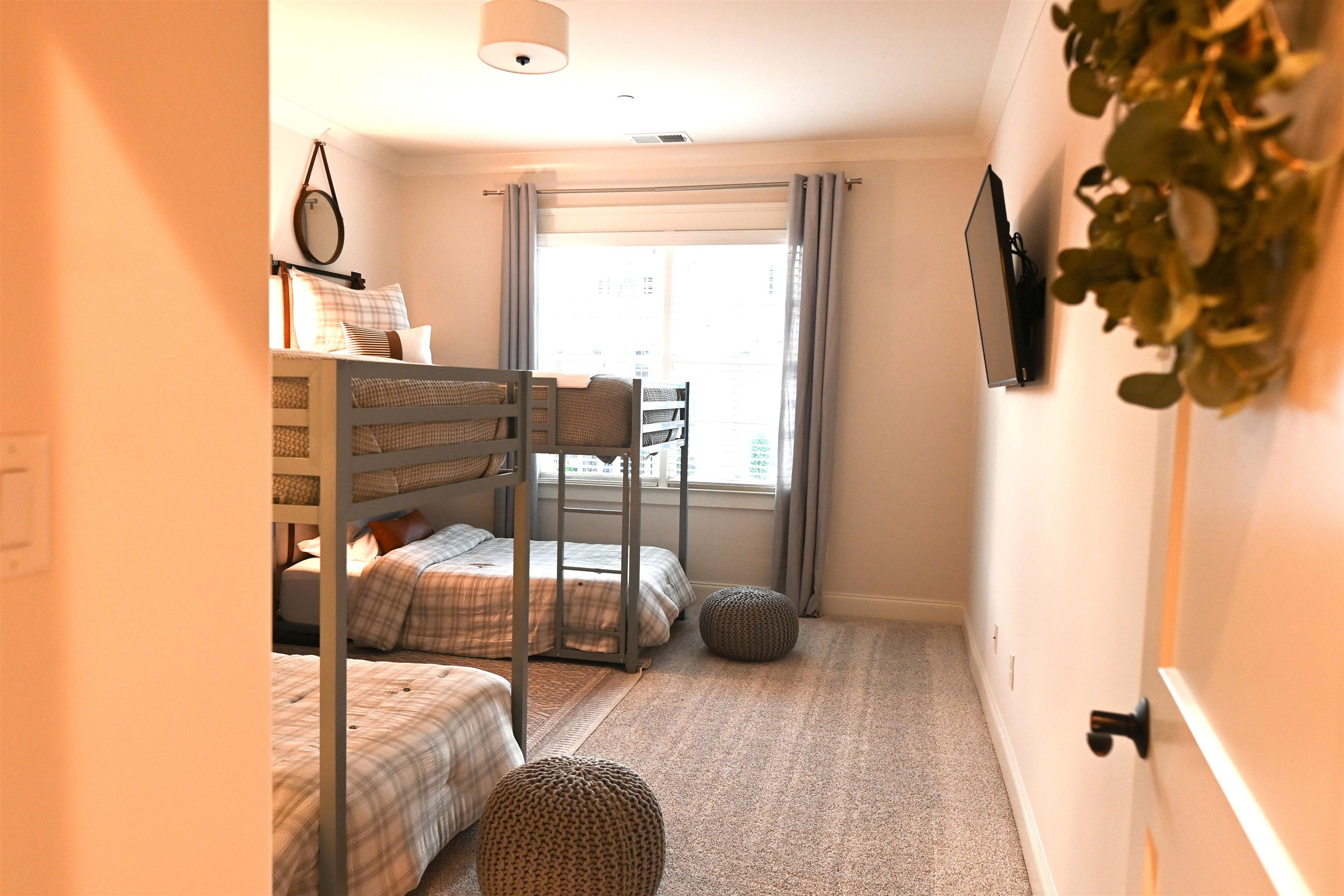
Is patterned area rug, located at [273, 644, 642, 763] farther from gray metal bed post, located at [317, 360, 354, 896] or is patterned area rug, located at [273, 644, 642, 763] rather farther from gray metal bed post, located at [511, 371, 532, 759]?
gray metal bed post, located at [317, 360, 354, 896]

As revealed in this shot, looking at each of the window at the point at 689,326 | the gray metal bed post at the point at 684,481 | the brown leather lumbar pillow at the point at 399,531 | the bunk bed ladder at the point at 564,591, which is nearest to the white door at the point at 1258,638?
the bunk bed ladder at the point at 564,591

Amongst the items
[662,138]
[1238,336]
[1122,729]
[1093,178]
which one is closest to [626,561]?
[662,138]

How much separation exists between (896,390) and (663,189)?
1.68 m

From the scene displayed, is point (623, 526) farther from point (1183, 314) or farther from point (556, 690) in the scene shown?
point (1183, 314)

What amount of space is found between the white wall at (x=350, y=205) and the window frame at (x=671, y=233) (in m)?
0.91

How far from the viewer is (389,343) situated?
4.63 m

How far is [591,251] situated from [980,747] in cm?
336

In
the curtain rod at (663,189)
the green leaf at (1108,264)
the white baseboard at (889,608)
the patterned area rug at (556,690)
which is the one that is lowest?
the patterned area rug at (556,690)

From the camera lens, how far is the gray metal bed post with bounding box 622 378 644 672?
3727mm

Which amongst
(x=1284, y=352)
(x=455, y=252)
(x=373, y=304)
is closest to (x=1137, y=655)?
(x=1284, y=352)

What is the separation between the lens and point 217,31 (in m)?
0.97

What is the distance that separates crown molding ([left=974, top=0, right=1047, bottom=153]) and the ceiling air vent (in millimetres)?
1441

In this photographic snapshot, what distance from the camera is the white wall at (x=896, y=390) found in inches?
184

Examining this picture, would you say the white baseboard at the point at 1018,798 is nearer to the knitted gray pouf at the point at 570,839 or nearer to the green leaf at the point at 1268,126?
the knitted gray pouf at the point at 570,839
